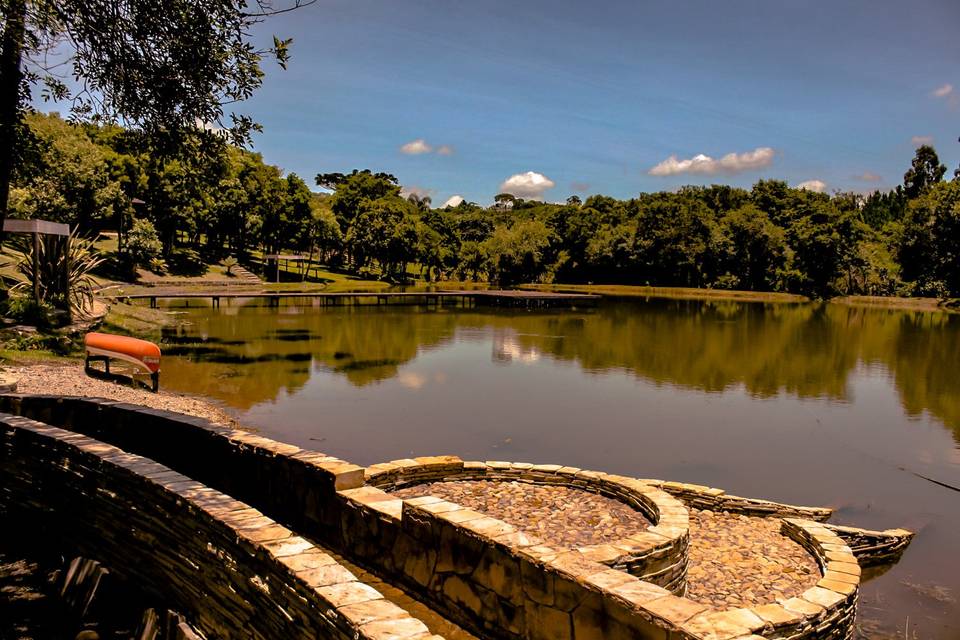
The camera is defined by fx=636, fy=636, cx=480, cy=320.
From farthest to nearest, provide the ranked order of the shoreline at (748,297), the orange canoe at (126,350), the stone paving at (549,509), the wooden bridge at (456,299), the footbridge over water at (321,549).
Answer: the shoreline at (748,297) → the wooden bridge at (456,299) → the orange canoe at (126,350) → the stone paving at (549,509) → the footbridge over water at (321,549)

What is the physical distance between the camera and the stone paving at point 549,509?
7.81m

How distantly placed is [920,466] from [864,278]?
69.7 metres

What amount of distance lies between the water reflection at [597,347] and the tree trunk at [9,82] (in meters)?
9.06

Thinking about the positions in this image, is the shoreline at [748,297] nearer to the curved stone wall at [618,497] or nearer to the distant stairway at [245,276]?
the distant stairway at [245,276]

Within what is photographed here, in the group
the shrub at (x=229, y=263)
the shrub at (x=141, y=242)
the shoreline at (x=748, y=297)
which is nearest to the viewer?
the shrub at (x=141, y=242)

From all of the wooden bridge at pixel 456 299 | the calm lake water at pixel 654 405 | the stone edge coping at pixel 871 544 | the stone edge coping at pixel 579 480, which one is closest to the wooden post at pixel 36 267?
the calm lake water at pixel 654 405

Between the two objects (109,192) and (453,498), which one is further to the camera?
(109,192)

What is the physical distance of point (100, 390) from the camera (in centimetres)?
1408

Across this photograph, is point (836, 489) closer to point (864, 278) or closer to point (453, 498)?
point (453, 498)

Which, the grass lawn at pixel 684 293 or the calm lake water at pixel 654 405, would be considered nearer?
the calm lake water at pixel 654 405

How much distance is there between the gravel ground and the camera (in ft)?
43.8

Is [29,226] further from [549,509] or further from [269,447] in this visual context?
[549,509]

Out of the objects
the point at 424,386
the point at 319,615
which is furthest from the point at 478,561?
the point at 424,386

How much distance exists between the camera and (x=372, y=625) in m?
3.43
